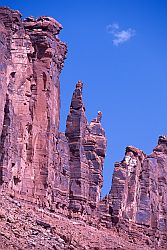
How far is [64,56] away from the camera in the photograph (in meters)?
84.2

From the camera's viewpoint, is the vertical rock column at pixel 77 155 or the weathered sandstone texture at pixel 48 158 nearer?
the weathered sandstone texture at pixel 48 158

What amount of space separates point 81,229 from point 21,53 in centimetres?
1264

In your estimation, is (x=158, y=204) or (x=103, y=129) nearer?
(x=103, y=129)

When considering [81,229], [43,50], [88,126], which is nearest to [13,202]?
[81,229]

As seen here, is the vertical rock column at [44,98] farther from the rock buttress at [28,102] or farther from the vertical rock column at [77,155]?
the vertical rock column at [77,155]

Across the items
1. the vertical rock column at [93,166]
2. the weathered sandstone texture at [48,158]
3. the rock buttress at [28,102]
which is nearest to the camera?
the weathered sandstone texture at [48,158]

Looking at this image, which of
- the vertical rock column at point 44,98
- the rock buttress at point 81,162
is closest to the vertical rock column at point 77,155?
the rock buttress at point 81,162

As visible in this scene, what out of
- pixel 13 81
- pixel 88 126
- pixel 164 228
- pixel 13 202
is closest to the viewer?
pixel 13 202

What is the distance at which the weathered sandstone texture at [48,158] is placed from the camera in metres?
72.2

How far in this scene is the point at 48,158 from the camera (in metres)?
78.2

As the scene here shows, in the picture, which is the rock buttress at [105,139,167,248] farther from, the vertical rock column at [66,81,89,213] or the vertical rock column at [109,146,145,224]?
the vertical rock column at [66,81,89,213]

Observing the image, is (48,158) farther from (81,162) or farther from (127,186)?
(127,186)

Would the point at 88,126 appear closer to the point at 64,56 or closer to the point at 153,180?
the point at 64,56

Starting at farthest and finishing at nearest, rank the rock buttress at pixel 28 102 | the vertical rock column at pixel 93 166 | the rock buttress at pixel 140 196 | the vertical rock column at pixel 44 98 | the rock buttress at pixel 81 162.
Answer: the rock buttress at pixel 140 196 → the vertical rock column at pixel 93 166 → the rock buttress at pixel 81 162 → the vertical rock column at pixel 44 98 → the rock buttress at pixel 28 102
